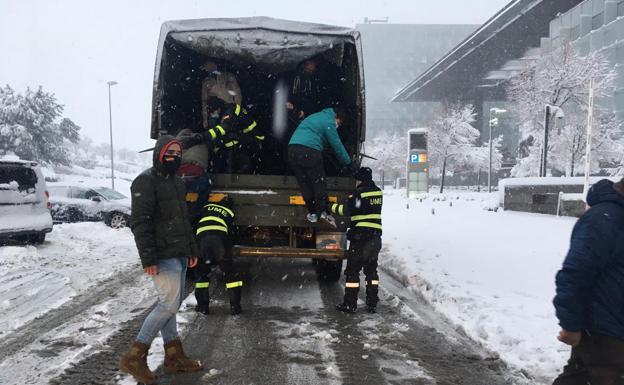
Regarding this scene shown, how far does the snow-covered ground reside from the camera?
4.64 metres

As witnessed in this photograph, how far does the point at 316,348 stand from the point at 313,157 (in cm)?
240

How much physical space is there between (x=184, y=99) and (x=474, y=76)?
169 feet

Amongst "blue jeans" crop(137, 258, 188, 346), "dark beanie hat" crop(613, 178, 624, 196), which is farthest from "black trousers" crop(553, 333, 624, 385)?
"blue jeans" crop(137, 258, 188, 346)

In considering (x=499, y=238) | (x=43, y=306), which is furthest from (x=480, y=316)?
(x=499, y=238)

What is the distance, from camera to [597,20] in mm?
33000

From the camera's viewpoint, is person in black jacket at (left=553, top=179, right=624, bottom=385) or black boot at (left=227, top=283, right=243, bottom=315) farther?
black boot at (left=227, top=283, right=243, bottom=315)

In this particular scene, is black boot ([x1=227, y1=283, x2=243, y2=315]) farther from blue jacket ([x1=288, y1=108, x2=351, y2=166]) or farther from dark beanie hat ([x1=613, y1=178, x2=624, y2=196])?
dark beanie hat ([x1=613, y1=178, x2=624, y2=196])

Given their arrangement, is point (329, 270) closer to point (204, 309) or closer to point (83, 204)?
point (204, 309)

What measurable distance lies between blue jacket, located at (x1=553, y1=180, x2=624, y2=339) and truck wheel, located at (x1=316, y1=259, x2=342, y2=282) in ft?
16.4

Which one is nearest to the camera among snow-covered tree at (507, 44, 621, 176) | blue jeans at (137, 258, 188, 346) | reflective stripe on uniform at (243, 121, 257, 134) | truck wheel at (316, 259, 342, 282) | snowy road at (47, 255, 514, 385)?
blue jeans at (137, 258, 188, 346)

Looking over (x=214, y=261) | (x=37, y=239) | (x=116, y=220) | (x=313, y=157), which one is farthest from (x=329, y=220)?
(x=116, y=220)

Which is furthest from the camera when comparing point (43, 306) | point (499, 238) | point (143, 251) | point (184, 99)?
point (499, 238)

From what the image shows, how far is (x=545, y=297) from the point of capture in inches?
254

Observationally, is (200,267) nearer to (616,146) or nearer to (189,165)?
(189,165)
